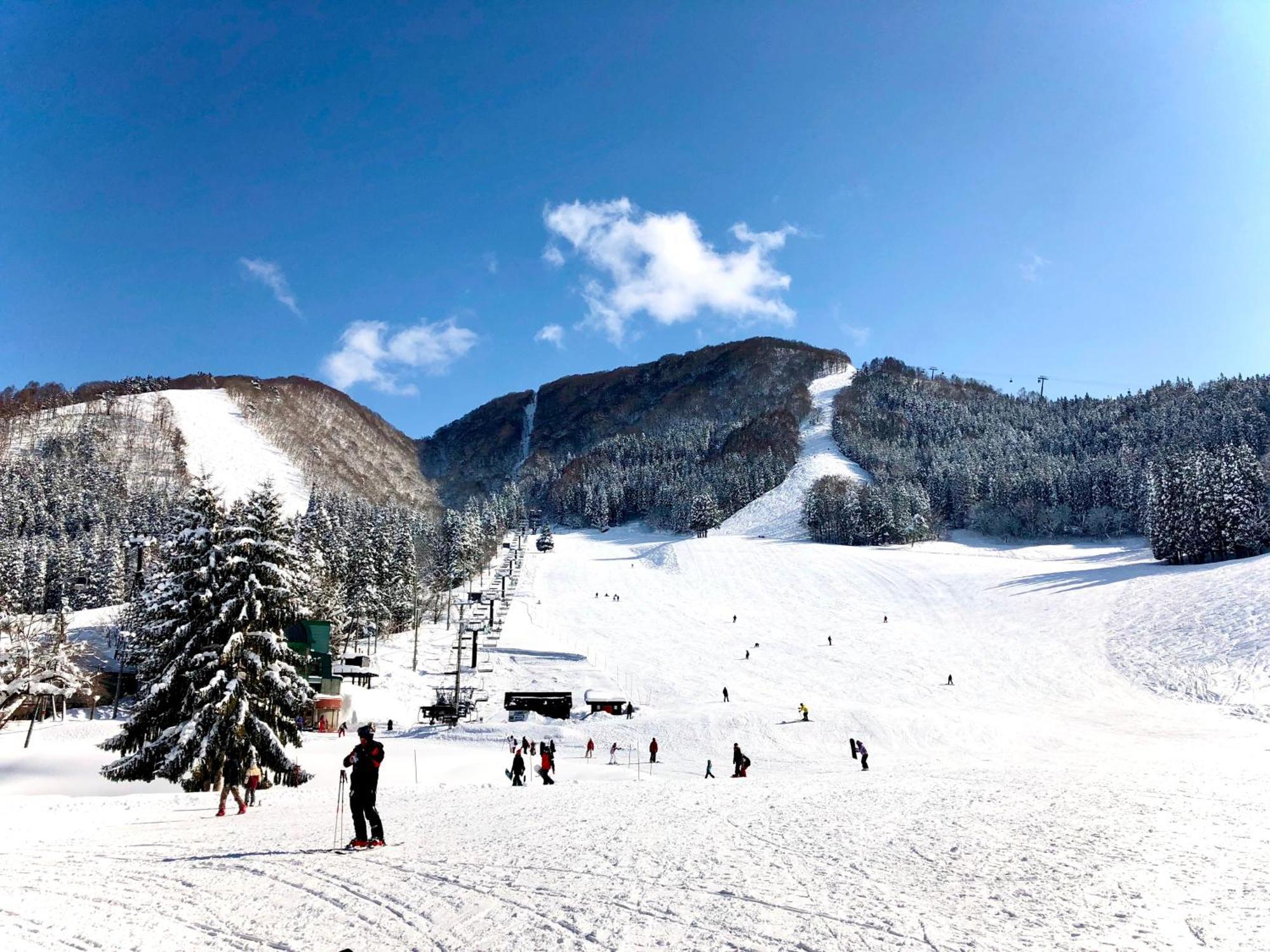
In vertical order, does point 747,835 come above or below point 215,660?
→ below

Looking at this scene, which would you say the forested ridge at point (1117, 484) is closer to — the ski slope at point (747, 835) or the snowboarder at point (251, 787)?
the ski slope at point (747, 835)

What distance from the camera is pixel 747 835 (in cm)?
1079

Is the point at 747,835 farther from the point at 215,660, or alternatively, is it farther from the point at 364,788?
the point at 215,660

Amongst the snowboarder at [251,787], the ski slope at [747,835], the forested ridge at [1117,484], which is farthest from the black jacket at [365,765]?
the forested ridge at [1117,484]

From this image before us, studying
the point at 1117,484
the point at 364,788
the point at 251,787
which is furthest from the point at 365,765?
the point at 1117,484

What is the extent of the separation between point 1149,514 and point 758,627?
61.5 metres

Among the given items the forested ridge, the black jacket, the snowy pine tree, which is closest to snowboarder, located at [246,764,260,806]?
the snowy pine tree

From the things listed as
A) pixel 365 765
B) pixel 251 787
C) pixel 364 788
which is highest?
pixel 365 765

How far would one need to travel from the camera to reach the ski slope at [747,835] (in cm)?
652

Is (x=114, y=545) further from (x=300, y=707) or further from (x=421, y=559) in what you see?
(x=300, y=707)

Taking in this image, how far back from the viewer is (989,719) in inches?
1469

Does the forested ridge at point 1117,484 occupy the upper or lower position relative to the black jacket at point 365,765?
upper

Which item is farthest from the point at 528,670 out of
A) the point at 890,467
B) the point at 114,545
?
the point at 890,467

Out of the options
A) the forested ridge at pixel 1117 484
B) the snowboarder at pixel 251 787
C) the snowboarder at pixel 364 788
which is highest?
the forested ridge at pixel 1117 484
